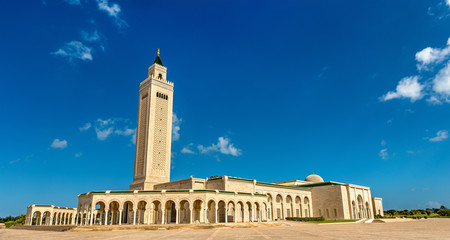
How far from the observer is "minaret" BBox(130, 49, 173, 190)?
1848 inches

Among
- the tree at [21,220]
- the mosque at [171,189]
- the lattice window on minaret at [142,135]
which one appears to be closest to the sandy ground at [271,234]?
the mosque at [171,189]

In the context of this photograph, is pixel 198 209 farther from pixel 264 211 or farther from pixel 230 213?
pixel 264 211

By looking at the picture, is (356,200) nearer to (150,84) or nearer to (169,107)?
(169,107)

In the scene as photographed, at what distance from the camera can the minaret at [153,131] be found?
A: 154 ft

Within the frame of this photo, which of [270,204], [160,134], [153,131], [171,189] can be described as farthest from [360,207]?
[153,131]

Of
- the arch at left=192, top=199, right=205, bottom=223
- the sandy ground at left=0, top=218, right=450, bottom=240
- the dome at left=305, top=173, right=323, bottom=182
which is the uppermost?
the dome at left=305, top=173, right=323, bottom=182

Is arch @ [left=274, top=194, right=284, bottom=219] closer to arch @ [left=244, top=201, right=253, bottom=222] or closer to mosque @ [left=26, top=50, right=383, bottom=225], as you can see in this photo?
mosque @ [left=26, top=50, right=383, bottom=225]

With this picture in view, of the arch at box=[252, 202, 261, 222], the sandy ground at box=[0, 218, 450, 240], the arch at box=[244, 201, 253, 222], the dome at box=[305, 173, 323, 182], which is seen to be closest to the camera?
the sandy ground at box=[0, 218, 450, 240]

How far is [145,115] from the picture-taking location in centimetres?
5041

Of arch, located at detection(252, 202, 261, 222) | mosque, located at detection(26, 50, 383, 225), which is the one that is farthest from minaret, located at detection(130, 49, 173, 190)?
arch, located at detection(252, 202, 261, 222)

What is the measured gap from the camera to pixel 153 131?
49000mm

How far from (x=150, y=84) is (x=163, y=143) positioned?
404 inches

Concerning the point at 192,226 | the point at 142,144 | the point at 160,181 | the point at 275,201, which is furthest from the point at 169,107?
the point at 192,226

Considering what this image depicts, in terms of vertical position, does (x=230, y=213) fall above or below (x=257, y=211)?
below
